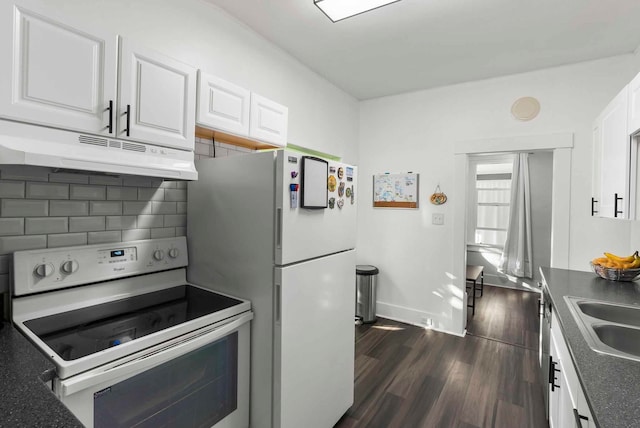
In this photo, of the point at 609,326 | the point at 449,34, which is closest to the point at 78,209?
the point at 609,326

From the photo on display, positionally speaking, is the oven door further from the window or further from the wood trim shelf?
the window

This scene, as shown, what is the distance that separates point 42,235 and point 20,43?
31.5 inches

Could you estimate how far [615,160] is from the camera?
74.7 inches

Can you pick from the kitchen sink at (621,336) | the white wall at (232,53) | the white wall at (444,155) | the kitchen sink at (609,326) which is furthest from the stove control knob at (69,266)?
the white wall at (444,155)

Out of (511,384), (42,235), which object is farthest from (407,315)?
(42,235)

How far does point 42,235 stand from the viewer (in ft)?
4.72

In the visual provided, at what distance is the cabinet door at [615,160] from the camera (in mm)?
1712

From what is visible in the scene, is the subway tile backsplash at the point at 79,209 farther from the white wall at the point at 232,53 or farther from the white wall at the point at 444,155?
the white wall at the point at 444,155

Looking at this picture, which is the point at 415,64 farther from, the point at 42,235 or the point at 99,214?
the point at 42,235

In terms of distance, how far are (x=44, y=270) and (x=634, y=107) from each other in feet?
9.43

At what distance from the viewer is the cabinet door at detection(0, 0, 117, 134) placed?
1047mm

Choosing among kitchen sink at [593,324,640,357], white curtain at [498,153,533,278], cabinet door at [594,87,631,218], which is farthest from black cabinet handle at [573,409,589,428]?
white curtain at [498,153,533,278]

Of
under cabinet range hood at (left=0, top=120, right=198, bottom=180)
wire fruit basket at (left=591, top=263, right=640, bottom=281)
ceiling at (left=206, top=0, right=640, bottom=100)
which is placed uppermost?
ceiling at (left=206, top=0, right=640, bottom=100)

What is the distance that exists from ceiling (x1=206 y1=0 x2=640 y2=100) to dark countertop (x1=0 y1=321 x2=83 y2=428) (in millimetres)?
2107
